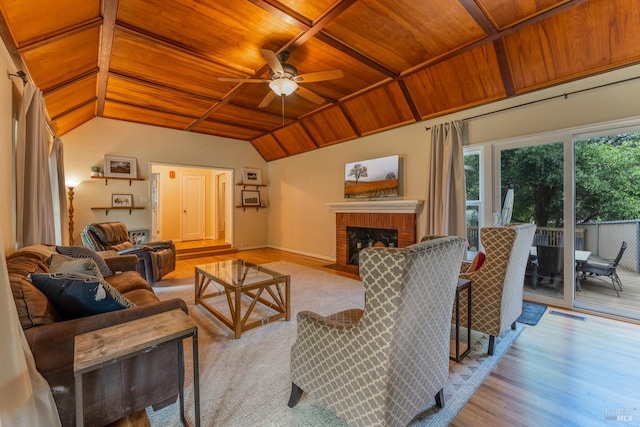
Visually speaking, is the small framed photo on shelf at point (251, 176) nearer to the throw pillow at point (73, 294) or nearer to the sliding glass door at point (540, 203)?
the sliding glass door at point (540, 203)

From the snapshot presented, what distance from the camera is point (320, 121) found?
563cm

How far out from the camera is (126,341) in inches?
47.8

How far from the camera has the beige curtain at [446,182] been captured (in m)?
3.89

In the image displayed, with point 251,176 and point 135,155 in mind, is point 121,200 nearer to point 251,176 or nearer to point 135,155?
point 135,155

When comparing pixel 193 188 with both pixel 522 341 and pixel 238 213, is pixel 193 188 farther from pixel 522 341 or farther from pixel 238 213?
pixel 522 341

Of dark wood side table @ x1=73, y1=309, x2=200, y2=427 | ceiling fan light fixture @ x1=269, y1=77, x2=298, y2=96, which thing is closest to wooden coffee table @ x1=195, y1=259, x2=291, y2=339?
dark wood side table @ x1=73, y1=309, x2=200, y2=427

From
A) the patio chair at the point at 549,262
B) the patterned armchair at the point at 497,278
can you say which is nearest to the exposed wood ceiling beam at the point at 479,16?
the patterned armchair at the point at 497,278

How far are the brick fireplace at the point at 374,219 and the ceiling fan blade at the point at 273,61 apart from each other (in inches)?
108

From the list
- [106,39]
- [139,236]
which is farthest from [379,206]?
[139,236]

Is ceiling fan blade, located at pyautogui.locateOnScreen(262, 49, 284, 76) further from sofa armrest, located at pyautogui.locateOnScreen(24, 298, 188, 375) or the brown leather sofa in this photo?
sofa armrest, located at pyautogui.locateOnScreen(24, 298, 188, 375)

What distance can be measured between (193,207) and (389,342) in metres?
8.33

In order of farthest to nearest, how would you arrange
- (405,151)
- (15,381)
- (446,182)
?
1. (405,151)
2. (446,182)
3. (15,381)

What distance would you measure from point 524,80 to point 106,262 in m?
5.50

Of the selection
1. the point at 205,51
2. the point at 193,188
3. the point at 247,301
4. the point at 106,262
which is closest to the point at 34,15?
the point at 205,51
